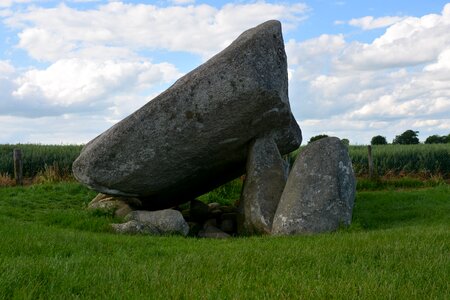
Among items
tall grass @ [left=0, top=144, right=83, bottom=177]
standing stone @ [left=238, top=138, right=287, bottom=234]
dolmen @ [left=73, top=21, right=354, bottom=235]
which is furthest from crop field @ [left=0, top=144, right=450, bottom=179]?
dolmen @ [left=73, top=21, right=354, bottom=235]

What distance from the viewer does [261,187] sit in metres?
12.7

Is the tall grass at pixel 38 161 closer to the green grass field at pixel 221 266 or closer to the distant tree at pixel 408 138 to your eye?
the green grass field at pixel 221 266

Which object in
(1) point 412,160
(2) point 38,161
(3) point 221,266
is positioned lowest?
(3) point 221,266

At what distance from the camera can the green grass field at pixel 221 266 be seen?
5.81m

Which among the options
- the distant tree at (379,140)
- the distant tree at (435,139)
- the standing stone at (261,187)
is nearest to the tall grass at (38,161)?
the standing stone at (261,187)

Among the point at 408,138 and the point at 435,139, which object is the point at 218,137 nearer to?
the point at 408,138

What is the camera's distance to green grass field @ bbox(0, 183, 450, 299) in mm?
5809

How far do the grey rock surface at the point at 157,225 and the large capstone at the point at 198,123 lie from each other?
0.88 meters

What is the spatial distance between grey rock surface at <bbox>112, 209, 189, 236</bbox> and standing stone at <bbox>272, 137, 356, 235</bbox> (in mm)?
2056

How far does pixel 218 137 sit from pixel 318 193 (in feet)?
8.09

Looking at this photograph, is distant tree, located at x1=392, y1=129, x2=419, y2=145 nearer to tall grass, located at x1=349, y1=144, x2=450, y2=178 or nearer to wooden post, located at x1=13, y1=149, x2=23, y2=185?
tall grass, located at x1=349, y1=144, x2=450, y2=178

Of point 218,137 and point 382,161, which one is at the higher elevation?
point 218,137

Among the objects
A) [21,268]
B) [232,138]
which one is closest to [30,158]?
[232,138]

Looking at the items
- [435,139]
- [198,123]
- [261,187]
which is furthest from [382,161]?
[435,139]
